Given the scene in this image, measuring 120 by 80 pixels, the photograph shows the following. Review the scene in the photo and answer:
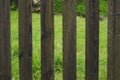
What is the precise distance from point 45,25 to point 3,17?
405 mm

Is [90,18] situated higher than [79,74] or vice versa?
[90,18]

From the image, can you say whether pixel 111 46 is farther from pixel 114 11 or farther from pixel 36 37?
pixel 36 37

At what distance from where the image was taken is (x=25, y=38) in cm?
342

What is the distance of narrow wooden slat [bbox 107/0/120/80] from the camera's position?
3.16 metres

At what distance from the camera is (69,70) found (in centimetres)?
339

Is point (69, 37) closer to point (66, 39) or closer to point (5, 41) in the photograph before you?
point (66, 39)

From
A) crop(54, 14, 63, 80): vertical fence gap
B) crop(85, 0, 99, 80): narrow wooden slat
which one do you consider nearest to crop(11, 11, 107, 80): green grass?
crop(54, 14, 63, 80): vertical fence gap

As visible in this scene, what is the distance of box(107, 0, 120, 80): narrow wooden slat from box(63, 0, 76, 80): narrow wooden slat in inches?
13.0

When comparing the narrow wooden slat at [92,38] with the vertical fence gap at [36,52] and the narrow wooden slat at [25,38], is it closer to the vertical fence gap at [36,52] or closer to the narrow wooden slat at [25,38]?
the narrow wooden slat at [25,38]

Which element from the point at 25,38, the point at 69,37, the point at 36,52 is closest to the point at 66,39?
the point at 69,37

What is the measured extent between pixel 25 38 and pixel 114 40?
84 cm

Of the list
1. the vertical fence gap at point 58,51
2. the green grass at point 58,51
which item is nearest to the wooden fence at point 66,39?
the green grass at point 58,51

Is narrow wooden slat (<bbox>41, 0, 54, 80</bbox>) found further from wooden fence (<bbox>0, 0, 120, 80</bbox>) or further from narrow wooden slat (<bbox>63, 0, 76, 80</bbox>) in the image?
narrow wooden slat (<bbox>63, 0, 76, 80</bbox>)

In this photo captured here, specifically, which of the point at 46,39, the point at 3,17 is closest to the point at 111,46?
the point at 46,39
